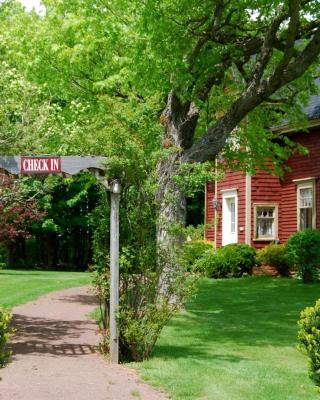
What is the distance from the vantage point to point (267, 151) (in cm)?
2044

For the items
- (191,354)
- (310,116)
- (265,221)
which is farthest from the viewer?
(265,221)

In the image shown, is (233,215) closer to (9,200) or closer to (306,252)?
(306,252)

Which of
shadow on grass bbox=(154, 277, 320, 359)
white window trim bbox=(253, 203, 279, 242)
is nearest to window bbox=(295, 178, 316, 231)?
white window trim bbox=(253, 203, 279, 242)

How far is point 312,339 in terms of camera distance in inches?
251

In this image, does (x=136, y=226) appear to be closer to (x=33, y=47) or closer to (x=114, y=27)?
(x=114, y=27)

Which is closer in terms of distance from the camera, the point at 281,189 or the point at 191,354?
the point at 191,354

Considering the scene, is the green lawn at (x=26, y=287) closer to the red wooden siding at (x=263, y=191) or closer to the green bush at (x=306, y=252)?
the green bush at (x=306, y=252)

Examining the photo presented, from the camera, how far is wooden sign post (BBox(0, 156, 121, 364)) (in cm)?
970

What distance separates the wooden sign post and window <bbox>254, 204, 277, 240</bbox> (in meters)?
17.5

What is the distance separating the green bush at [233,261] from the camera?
25141mm

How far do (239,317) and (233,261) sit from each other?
9.76 metres

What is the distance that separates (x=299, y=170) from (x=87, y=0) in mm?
11421

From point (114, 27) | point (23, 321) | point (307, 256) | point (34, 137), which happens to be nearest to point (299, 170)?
point (307, 256)

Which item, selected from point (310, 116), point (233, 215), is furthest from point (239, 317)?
point (233, 215)
